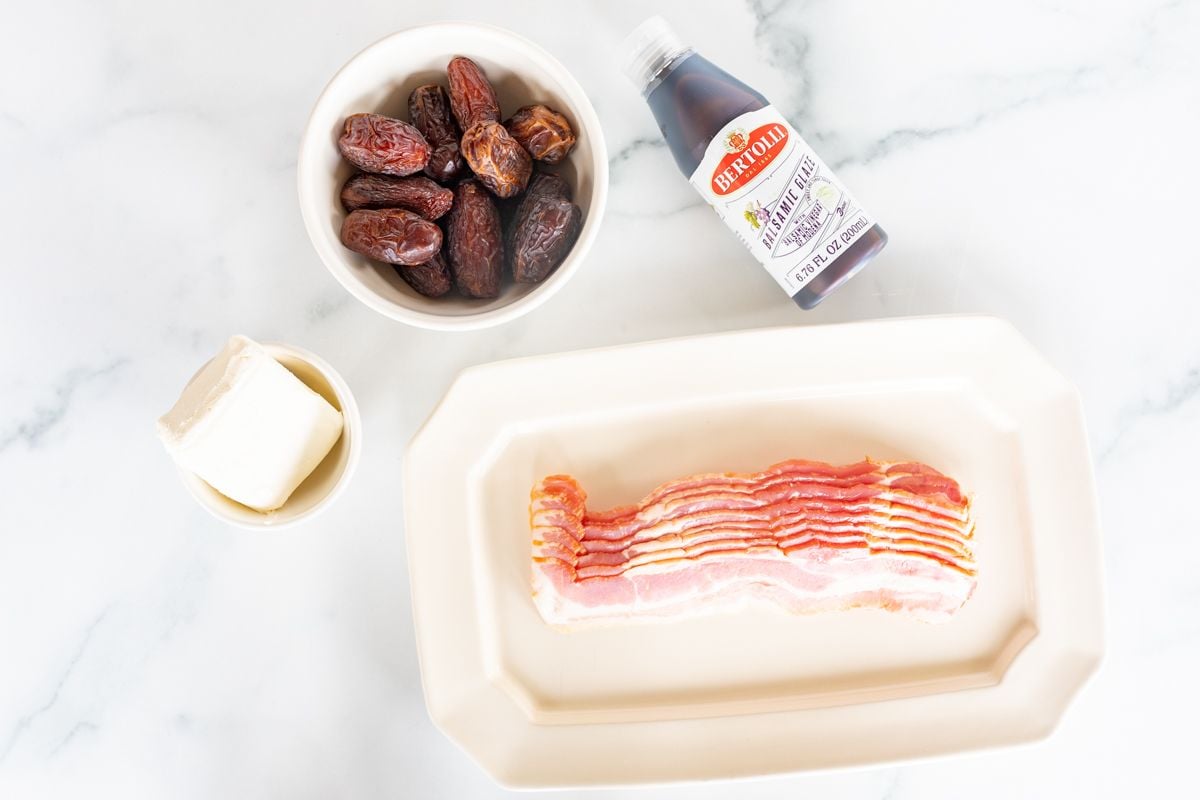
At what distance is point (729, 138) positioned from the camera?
1.02 m

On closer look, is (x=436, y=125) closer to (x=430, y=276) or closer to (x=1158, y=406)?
(x=430, y=276)

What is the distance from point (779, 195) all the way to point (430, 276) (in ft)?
1.38

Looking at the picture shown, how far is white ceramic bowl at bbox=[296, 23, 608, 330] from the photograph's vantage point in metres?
0.94

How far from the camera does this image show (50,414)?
3.95 ft

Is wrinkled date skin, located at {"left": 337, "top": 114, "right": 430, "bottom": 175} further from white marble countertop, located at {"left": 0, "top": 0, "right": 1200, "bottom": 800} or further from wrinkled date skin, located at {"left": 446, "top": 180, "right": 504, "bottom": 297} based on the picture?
white marble countertop, located at {"left": 0, "top": 0, "right": 1200, "bottom": 800}

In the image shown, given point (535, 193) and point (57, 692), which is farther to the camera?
point (57, 692)

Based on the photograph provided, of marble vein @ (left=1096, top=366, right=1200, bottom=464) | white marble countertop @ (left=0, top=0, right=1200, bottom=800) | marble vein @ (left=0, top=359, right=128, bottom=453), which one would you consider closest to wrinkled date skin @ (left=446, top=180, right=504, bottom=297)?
white marble countertop @ (left=0, top=0, right=1200, bottom=800)

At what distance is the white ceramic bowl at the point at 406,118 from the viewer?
939 mm

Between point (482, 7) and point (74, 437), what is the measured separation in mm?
810

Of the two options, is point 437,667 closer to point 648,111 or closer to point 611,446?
point 611,446

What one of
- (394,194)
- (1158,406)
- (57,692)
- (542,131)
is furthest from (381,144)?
(1158,406)

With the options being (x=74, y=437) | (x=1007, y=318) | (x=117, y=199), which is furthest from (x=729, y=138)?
(x=74, y=437)

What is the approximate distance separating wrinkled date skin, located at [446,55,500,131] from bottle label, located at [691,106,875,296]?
0.26m

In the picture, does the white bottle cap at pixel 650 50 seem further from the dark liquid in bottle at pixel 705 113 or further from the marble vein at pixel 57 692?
the marble vein at pixel 57 692
